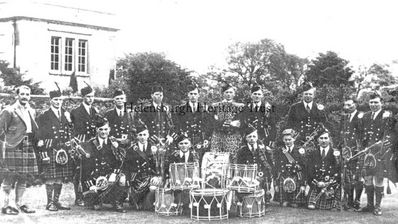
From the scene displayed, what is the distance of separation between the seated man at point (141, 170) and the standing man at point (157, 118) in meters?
0.33

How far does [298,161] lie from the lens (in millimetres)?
8656

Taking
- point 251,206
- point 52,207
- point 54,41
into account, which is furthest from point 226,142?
point 54,41

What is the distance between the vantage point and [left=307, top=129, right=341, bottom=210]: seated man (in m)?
8.41

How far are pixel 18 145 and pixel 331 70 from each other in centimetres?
1453

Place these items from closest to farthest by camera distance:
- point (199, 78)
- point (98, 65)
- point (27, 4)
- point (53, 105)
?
point (53, 105) < point (199, 78) < point (27, 4) < point (98, 65)

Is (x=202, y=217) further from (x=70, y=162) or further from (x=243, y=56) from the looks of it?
(x=243, y=56)

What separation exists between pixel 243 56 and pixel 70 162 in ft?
78.8

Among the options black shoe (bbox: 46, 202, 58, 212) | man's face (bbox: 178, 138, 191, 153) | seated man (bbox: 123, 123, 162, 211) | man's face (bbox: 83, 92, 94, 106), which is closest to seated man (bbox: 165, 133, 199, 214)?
man's face (bbox: 178, 138, 191, 153)

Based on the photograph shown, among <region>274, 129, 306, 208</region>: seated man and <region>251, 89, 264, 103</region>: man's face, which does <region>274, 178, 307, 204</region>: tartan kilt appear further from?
<region>251, 89, 264, 103</region>: man's face

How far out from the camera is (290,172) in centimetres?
870

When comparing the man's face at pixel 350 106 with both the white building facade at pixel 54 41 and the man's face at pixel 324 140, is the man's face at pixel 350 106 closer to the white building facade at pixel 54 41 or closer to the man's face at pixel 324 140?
the man's face at pixel 324 140

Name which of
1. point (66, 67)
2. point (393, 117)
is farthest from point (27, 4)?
point (393, 117)

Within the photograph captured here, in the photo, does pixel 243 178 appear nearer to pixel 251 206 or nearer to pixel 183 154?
pixel 251 206

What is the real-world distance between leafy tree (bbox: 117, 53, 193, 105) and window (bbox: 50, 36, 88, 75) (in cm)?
252
